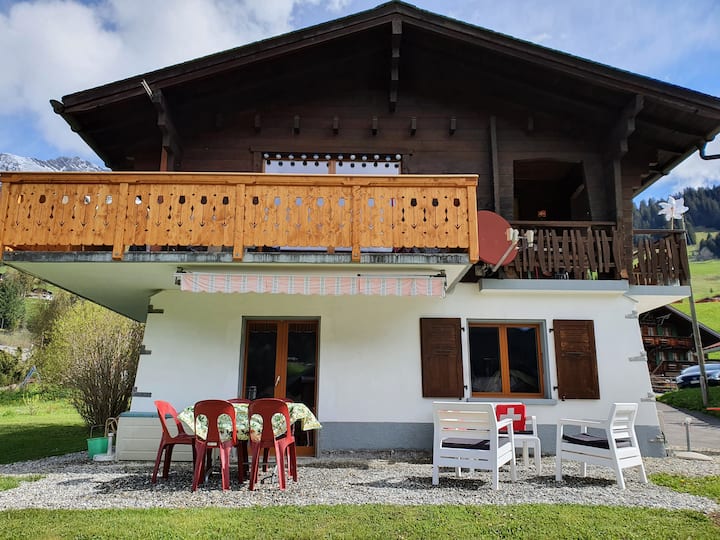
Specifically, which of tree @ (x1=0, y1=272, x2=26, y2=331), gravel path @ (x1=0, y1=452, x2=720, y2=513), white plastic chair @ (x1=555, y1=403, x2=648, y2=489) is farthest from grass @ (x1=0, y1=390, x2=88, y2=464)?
tree @ (x1=0, y1=272, x2=26, y2=331)

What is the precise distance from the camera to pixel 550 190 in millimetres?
13656

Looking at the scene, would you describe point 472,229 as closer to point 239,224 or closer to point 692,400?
point 239,224

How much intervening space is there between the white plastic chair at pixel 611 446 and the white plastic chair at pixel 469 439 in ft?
2.49

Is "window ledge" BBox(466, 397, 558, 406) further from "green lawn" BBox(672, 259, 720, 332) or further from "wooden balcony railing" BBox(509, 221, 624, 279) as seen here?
"green lawn" BBox(672, 259, 720, 332)

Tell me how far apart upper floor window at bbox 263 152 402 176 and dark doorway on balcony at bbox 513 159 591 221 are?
2.88 m

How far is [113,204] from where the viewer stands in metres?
8.45

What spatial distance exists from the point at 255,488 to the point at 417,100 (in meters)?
8.46

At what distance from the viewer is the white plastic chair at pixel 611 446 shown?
6.75 metres

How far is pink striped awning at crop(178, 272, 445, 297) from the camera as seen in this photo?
340 inches

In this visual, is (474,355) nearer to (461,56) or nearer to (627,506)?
(627,506)

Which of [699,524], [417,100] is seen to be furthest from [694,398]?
[699,524]

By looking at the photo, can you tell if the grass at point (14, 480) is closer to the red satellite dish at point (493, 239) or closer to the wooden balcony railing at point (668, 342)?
the red satellite dish at point (493, 239)

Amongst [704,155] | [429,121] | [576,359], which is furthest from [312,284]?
[704,155]

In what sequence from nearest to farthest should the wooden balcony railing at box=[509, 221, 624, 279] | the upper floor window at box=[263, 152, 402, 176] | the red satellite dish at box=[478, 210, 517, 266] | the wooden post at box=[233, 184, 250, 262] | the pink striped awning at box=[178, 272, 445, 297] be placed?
1. the wooden post at box=[233, 184, 250, 262]
2. the pink striped awning at box=[178, 272, 445, 297]
3. the red satellite dish at box=[478, 210, 517, 266]
4. the wooden balcony railing at box=[509, 221, 624, 279]
5. the upper floor window at box=[263, 152, 402, 176]
